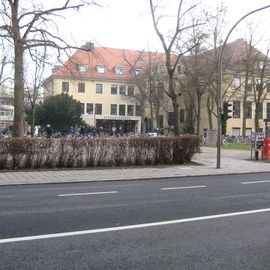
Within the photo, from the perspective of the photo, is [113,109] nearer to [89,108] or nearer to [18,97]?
[89,108]

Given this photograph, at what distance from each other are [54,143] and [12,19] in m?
8.64

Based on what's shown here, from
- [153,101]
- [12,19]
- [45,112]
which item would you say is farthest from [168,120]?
[12,19]

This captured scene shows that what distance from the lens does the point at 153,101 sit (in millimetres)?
70562

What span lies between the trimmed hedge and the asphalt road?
21.0 ft

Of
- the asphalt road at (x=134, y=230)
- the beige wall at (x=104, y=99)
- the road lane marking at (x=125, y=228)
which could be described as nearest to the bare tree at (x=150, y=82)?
the beige wall at (x=104, y=99)

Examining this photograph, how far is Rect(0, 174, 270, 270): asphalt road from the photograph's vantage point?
585 centimetres

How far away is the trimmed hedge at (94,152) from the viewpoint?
62.7 feet

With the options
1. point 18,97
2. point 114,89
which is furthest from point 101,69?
point 18,97

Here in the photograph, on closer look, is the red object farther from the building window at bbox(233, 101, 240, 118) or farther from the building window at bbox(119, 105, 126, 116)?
the building window at bbox(119, 105, 126, 116)

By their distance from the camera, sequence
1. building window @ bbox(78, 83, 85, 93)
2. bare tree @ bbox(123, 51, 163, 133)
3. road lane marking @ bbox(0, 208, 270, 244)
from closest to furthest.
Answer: road lane marking @ bbox(0, 208, 270, 244) < bare tree @ bbox(123, 51, 163, 133) < building window @ bbox(78, 83, 85, 93)

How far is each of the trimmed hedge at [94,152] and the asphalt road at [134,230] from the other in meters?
6.40

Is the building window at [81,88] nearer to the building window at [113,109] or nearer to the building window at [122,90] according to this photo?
the building window at [113,109]

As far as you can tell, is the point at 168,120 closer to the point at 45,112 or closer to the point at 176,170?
the point at 45,112

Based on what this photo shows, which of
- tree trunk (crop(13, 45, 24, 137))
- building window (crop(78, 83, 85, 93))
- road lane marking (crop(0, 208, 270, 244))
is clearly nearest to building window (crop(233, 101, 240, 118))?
building window (crop(78, 83, 85, 93))
